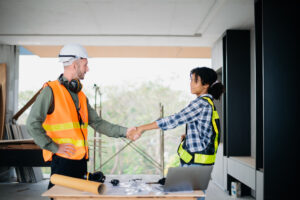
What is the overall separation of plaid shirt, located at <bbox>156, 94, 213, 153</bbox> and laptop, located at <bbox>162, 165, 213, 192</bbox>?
14.9 inches

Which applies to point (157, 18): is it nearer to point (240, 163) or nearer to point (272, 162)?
point (240, 163)

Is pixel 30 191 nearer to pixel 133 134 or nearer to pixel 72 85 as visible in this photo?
pixel 133 134

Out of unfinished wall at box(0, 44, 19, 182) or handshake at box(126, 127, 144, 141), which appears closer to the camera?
handshake at box(126, 127, 144, 141)

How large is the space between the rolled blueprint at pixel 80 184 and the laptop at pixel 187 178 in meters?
0.34

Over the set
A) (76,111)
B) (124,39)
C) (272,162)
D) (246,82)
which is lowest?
(272,162)

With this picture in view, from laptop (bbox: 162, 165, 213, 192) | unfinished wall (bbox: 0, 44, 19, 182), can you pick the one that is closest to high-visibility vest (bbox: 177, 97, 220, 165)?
laptop (bbox: 162, 165, 213, 192)

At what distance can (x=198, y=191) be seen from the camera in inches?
69.1

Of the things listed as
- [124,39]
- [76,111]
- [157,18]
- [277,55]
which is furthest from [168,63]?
[76,111]

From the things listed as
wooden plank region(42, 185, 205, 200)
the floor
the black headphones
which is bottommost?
the floor

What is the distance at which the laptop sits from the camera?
5.44 ft

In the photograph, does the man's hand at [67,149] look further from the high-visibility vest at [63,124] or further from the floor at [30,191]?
the floor at [30,191]

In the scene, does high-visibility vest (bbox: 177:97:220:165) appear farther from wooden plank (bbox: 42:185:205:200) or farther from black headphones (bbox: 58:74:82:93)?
black headphones (bbox: 58:74:82:93)

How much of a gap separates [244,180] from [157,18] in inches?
96.4

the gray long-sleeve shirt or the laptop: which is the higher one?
the gray long-sleeve shirt
